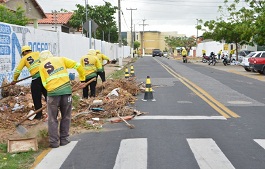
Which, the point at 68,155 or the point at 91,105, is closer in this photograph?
the point at 68,155

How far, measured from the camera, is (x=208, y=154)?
6527 mm

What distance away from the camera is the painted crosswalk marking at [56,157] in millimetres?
6070

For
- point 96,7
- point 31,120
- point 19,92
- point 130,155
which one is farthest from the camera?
point 96,7

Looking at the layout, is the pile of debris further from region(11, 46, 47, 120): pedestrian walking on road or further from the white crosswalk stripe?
the white crosswalk stripe

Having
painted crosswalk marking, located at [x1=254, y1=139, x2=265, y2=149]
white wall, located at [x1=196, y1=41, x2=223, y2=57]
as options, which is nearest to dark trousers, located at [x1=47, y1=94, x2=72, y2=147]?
painted crosswalk marking, located at [x1=254, y1=139, x2=265, y2=149]

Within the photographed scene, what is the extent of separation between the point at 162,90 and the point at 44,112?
727cm

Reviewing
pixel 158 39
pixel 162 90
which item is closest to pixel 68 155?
pixel 162 90

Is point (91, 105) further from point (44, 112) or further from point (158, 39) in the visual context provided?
point (158, 39)

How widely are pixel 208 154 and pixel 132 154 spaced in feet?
4.11

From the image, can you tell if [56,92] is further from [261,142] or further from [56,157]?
[261,142]

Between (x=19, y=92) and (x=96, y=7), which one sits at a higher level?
(x=96, y=7)

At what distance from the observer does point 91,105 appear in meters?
10.5

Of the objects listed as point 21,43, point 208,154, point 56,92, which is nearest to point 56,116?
point 56,92

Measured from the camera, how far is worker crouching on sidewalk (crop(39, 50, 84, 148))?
7047 millimetres
